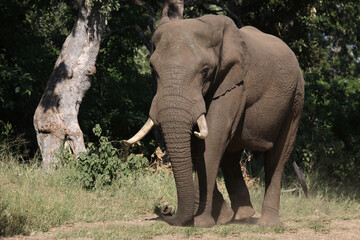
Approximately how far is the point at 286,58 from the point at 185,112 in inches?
93.5

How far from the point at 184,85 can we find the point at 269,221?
2611 mm

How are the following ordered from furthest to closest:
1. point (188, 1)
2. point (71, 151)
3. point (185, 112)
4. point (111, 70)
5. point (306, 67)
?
point (111, 70)
point (306, 67)
point (188, 1)
point (71, 151)
point (185, 112)

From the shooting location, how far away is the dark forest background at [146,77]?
13.7 m

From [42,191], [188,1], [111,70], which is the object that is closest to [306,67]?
[188,1]

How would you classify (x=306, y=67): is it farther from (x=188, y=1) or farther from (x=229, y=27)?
(x=229, y=27)

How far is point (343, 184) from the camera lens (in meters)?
15.3

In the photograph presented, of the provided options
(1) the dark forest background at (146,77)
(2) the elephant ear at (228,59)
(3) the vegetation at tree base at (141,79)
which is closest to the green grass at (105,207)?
(2) the elephant ear at (228,59)

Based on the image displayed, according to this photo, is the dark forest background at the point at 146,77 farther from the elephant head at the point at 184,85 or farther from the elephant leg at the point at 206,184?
the elephant leg at the point at 206,184

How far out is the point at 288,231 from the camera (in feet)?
25.5

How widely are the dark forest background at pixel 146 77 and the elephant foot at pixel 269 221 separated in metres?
6.36

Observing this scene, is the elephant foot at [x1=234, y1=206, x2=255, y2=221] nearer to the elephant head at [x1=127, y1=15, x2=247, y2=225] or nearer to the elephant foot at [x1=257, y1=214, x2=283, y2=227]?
the elephant foot at [x1=257, y1=214, x2=283, y2=227]

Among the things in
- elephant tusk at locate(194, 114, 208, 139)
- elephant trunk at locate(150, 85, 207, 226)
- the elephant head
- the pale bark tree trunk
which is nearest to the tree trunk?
the pale bark tree trunk

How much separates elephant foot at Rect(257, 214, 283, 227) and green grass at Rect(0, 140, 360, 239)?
0.21 metres

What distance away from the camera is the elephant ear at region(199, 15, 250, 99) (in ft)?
23.4
